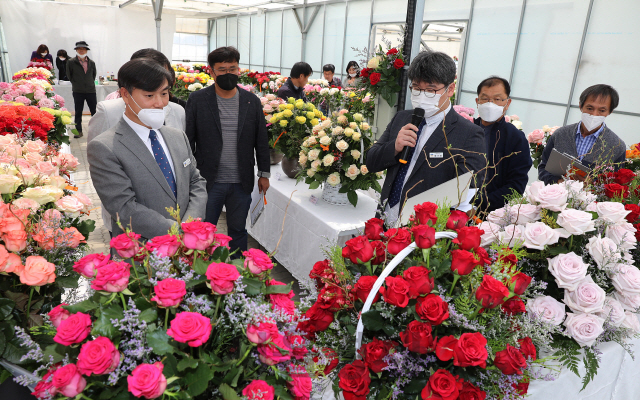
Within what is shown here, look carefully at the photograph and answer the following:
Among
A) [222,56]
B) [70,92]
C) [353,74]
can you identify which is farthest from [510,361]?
[70,92]

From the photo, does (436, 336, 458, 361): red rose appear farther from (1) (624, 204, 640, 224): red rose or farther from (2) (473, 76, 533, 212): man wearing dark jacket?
(2) (473, 76, 533, 212): man wearing dark jacket

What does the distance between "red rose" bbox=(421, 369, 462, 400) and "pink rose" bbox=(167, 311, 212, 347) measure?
1.60 ft

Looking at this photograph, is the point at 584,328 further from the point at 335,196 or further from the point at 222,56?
the point at 222,56

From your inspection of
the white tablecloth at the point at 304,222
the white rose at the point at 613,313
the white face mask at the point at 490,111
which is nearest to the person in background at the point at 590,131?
the white face mask at the point at 490,111

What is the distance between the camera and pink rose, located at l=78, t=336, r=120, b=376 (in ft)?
2.09

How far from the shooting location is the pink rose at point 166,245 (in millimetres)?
818

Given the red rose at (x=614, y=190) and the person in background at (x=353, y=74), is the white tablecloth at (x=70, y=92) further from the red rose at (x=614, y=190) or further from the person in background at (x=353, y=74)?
the red rose at (x=614, y=190)

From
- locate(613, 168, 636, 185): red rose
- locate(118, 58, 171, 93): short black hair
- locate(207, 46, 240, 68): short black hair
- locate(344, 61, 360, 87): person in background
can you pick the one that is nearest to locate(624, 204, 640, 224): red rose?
locate(613, 168, 636, 185): red rose

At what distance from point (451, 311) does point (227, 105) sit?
2115 millimetres

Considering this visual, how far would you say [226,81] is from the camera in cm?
254

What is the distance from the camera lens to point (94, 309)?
77cm

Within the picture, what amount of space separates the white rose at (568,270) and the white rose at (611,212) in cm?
23

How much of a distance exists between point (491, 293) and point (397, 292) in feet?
0.71

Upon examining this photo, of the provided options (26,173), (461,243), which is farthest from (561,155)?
(26,173)
